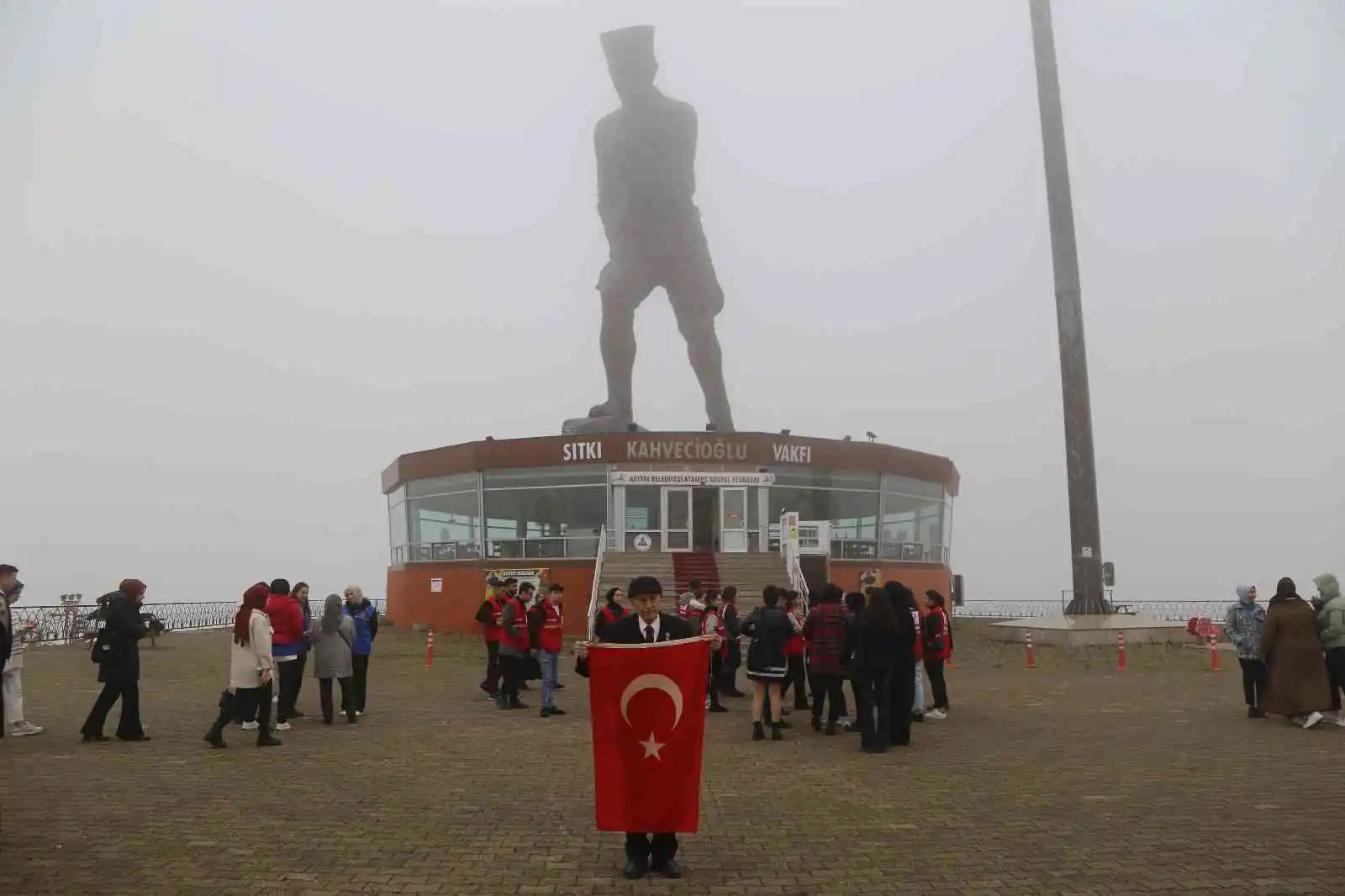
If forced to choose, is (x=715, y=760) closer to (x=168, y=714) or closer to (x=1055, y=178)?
(x=168, y=714)

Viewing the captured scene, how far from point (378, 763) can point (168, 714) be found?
5100mm

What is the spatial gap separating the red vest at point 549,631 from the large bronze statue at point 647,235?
78.1 ft

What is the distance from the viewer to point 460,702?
53.4 ft

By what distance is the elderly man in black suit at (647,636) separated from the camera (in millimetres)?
6578

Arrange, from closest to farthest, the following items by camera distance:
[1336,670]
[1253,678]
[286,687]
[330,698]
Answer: [1336,670]
[286,687]
[330,698]
[1253,678]

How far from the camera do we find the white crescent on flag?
6781mm

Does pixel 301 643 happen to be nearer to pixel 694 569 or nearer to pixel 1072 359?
pixel 694 569

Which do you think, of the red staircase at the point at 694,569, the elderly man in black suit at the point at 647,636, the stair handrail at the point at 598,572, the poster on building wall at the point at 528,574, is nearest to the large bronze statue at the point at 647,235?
the stair handrail at the point at 598,572

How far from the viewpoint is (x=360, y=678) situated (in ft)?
47.7

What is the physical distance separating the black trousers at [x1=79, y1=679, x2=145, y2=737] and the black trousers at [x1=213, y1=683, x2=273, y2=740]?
0.91m

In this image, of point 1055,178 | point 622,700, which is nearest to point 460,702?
point 622,700

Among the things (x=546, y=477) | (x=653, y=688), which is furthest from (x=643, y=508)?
(x=653, y=688)

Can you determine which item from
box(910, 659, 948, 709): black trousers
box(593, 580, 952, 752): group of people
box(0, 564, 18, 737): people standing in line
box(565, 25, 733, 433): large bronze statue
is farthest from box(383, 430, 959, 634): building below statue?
box(0, 564, 18, 737): people standing in line

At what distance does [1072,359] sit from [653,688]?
1151 inches
